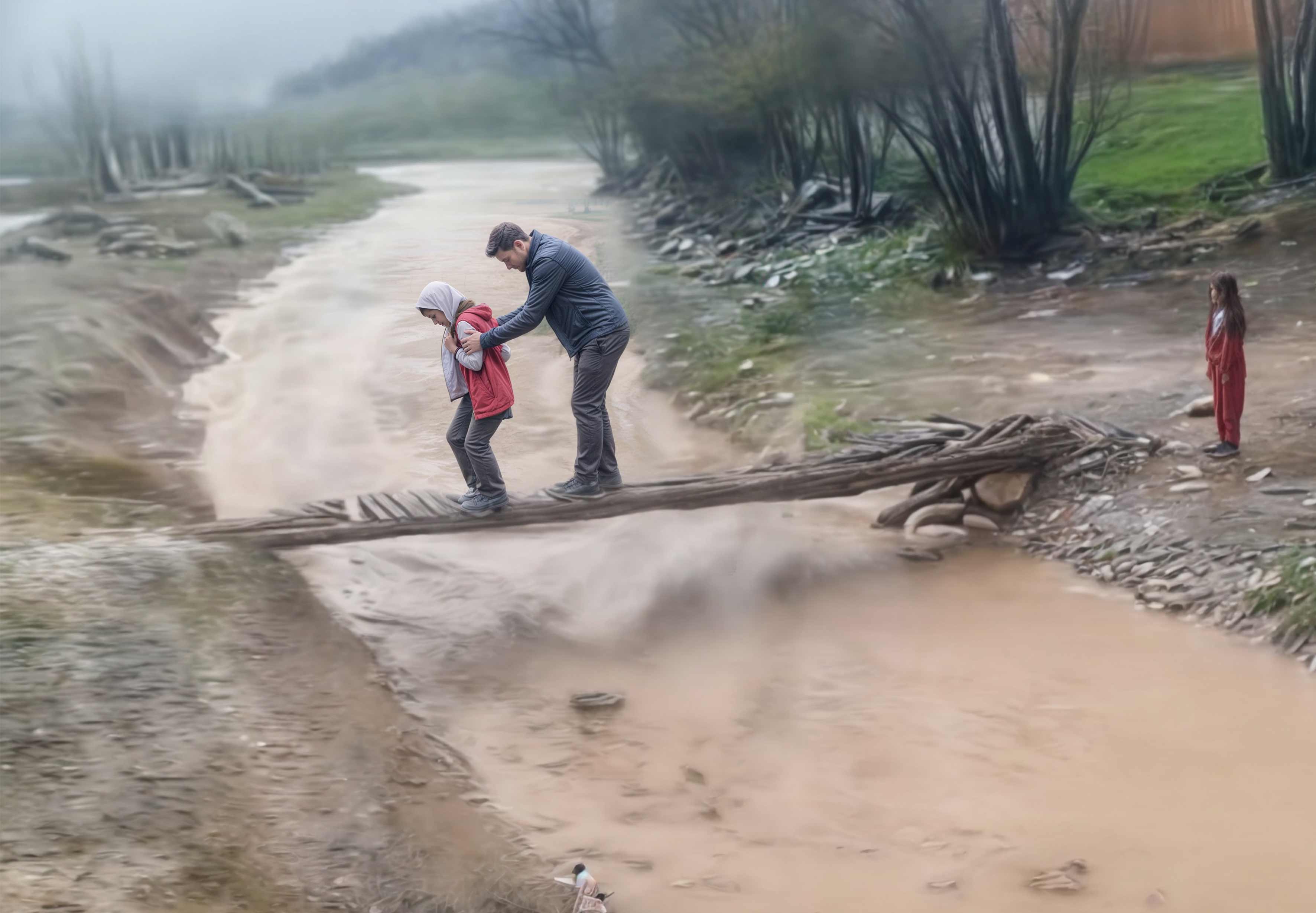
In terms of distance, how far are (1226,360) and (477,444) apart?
141 inches

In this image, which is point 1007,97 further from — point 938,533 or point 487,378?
point 487,378

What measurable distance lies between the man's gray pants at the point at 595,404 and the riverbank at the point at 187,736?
4.02 feet

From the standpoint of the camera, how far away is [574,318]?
526 cm

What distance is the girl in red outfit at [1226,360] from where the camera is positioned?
6195 mm

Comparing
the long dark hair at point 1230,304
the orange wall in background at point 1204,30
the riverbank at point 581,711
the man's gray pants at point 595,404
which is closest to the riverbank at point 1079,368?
Result: the riverbank at point 581,711

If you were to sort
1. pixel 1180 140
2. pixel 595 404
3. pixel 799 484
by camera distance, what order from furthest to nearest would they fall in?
1. pixel 1180 140
2. pixel 799 484
3. pixel 595 404

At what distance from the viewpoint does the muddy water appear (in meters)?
4.04

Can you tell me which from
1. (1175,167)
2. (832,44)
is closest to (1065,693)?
(1175,167)

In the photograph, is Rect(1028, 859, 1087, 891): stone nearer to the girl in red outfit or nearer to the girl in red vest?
the girl in red vest

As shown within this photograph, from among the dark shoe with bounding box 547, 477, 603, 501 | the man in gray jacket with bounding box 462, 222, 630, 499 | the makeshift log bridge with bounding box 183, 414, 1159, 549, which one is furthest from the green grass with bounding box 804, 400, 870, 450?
the man in gray jacket with bounding box 462, 222, 630, 499

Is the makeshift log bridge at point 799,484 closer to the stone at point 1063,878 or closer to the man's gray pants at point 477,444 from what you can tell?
the man's gray pants at point 477,444

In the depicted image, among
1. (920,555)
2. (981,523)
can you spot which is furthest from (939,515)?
(920,555)

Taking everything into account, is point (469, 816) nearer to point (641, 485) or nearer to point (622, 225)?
point (641, 485)

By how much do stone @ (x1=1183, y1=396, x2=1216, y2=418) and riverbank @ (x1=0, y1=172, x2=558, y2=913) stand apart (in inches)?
176
